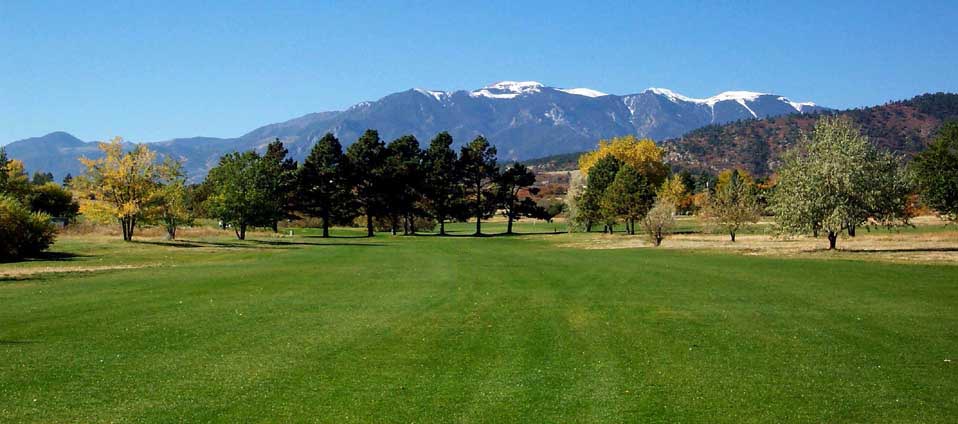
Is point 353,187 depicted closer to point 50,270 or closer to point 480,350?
point 50,270

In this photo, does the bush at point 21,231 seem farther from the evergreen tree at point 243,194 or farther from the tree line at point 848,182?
the tree line at point 848,182

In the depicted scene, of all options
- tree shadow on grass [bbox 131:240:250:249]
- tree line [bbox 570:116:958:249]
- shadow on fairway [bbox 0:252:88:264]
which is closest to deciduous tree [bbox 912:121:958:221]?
tree line [bbox 570:116:958:249]

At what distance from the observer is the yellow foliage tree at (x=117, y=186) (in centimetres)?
6209

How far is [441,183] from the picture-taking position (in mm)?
102188

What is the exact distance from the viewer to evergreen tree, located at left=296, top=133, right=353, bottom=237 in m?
95.2

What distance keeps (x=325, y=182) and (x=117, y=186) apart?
3511 cm

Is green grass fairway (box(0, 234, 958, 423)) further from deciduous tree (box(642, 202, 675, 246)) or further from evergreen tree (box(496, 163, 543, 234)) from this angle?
evergreen tree (box(496, 163, 543, 234))

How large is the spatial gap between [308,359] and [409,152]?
293ft

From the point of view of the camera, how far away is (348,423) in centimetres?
1031

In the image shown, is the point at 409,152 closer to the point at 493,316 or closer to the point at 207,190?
the point at 207,190

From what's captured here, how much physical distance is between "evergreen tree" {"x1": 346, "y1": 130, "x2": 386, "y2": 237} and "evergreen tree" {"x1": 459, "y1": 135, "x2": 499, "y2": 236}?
12.2 meters

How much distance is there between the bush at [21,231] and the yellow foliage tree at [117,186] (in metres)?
15.4

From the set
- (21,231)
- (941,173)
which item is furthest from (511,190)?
(21,231)

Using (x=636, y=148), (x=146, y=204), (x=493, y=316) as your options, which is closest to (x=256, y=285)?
(x=493, y=316)
